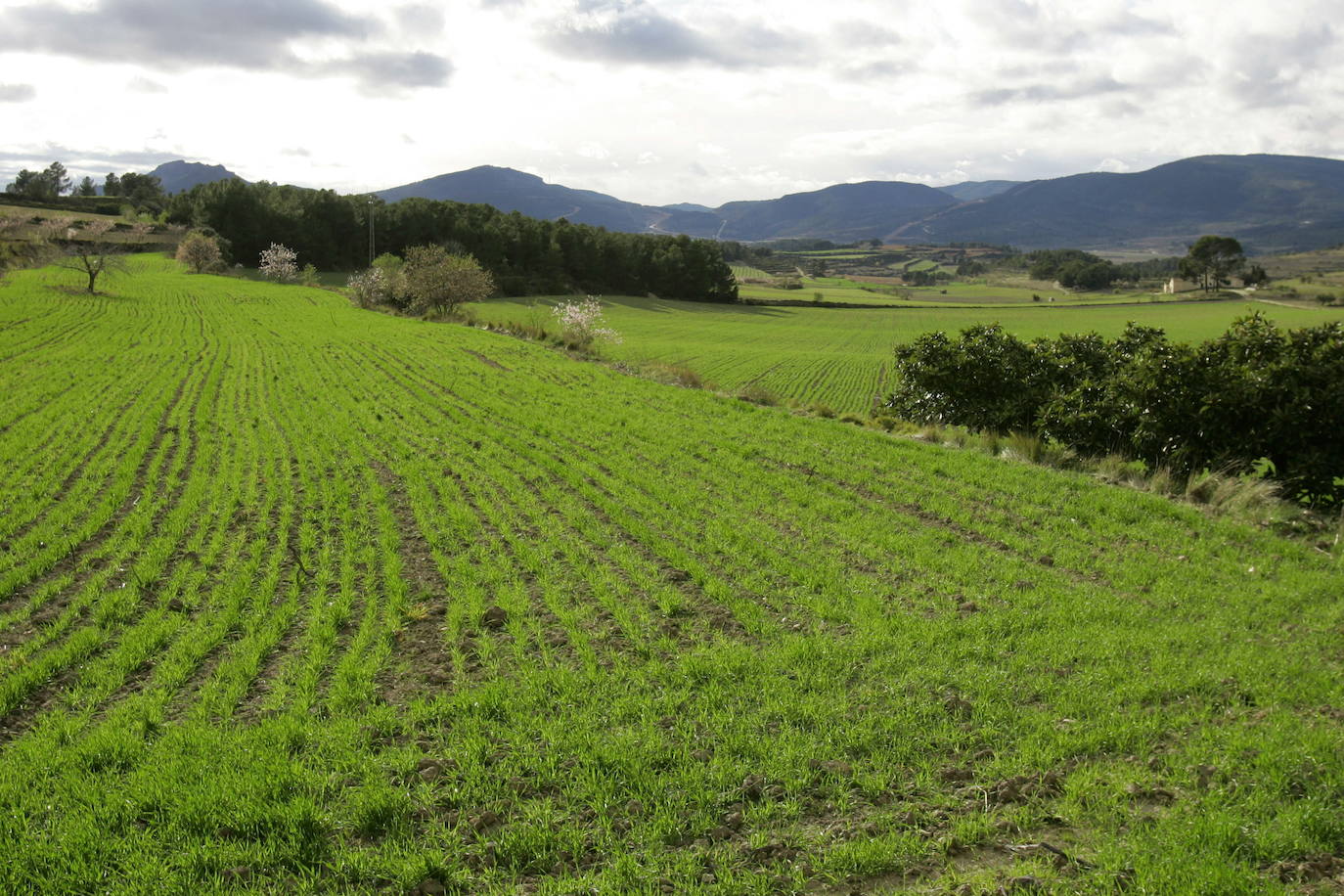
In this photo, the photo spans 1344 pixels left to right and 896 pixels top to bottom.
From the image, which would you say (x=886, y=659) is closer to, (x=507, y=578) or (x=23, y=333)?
(x=507, y=578)

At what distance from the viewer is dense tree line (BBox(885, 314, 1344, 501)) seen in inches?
449

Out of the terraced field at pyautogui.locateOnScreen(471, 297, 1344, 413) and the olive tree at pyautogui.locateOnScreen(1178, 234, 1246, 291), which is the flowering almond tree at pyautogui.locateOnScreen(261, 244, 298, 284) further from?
the olive tree at pyautogui.locateOnScreen(1178, 234, 1246, 291)

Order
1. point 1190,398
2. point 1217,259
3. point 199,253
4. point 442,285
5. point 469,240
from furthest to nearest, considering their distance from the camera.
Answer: point 1217,259 < point 469,240 < point 199,253 < point 442,285 < point 1190,398

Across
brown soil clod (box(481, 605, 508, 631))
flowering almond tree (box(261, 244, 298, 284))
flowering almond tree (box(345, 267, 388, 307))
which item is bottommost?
brown soil clod (box(481, 605, 508, 631))

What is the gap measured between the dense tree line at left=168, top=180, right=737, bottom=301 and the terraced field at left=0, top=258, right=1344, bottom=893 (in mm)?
86186

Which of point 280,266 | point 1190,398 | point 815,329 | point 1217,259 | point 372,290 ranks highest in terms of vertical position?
point 1217,259

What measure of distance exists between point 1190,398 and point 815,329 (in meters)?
80.9

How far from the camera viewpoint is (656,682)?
6645 mm

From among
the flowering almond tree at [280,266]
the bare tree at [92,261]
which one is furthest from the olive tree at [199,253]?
the bare tree at [92,261]

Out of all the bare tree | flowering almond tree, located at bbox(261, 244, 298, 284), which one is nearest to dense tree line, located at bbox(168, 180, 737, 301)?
flowering almond tree, located at bbox(261, 244, 298, 284)

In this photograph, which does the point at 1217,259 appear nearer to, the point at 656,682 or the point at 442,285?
the point at 442,285

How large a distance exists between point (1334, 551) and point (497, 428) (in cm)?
1466

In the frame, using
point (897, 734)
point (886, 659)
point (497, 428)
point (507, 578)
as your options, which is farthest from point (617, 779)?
point (497, 428)

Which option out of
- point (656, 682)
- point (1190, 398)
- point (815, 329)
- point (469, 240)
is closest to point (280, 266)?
point (469, 240)
